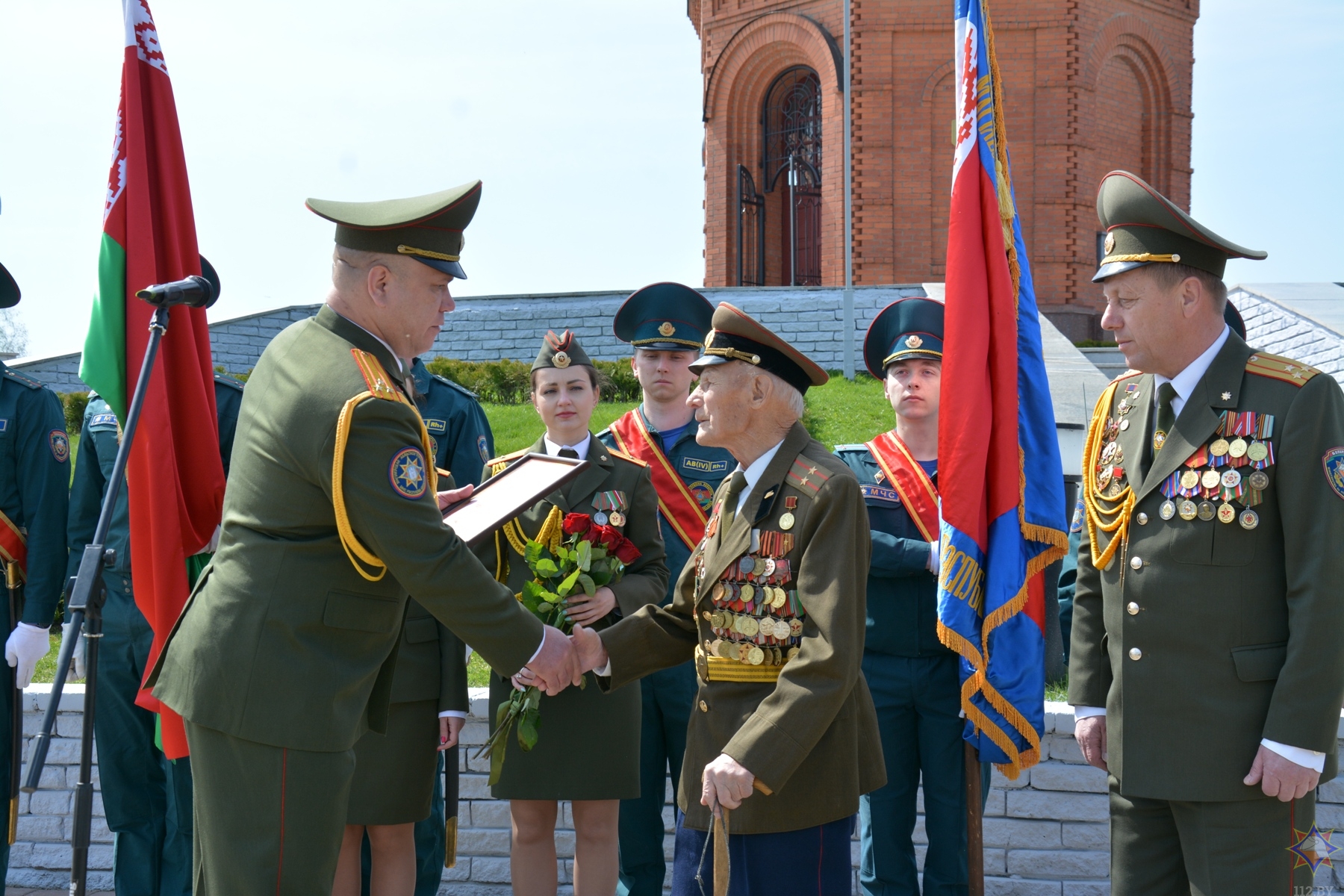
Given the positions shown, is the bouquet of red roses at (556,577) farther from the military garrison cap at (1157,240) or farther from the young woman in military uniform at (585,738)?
the military garrison cap at (1157,240)

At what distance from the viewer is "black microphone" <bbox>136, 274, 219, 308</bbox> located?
10.8 ft

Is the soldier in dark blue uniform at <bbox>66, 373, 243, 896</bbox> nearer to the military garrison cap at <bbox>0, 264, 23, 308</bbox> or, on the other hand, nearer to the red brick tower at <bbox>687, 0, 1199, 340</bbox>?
the military garrison cap at <bbox>0, 264, 23, 308</bbox>

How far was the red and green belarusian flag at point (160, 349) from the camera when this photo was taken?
4188 millimetres

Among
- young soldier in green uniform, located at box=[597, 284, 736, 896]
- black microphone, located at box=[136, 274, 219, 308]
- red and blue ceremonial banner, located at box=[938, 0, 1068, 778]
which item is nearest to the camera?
black microphone, located at box=[136, 274, 219, 308]

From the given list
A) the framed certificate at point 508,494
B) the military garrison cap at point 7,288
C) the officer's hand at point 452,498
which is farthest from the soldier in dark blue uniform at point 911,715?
the military garrison cap at point 7,288

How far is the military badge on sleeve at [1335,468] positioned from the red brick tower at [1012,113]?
17842mm

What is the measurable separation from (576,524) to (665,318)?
1.52 m

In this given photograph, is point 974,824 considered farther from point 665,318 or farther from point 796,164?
point 796,164

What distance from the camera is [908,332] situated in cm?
459

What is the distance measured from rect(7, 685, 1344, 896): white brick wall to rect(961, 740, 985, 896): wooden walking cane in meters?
0.62

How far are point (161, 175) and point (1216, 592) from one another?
3950mm

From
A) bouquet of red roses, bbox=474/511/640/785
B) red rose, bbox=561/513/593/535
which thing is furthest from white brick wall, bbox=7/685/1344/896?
red rose, bbox=561/513/593/535

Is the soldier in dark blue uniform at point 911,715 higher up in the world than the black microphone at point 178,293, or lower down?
lower down

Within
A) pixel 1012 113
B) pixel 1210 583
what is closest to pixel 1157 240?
pixel 1210 583
